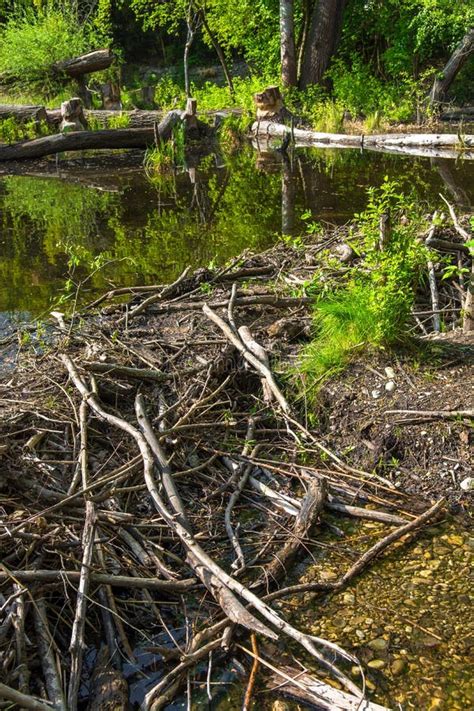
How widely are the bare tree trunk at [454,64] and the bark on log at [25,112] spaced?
10303mm

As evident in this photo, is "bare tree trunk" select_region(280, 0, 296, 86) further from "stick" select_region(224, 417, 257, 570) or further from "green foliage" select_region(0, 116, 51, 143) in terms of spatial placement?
"stick" select_region(224, 417, 257, 570)

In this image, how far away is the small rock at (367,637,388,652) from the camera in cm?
297

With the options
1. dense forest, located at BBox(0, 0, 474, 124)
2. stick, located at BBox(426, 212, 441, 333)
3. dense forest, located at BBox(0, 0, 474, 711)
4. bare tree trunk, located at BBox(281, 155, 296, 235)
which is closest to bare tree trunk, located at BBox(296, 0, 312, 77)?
dense forest, located at BBox(0, 0, 474, 124)

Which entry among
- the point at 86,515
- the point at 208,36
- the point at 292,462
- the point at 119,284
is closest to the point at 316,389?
the point at 292,462

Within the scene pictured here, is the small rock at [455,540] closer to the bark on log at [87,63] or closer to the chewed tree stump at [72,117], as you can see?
the chewed tree stump at [72,117]

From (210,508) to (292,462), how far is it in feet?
1.97

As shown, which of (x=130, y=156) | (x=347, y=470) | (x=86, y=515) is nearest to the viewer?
(x=86, y=515)

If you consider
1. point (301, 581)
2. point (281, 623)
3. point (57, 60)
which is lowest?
point (301, 581)

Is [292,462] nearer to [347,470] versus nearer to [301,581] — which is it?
[347,470]

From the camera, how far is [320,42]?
22172 millimetres

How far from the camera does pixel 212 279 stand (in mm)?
6227

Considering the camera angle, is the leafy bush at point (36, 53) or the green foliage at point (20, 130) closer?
the green foliage at point (20, 130)

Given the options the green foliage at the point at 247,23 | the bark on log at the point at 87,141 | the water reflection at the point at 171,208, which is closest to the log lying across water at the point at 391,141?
the water reflection at the point at 171,208

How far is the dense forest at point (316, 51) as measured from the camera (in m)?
20.2
